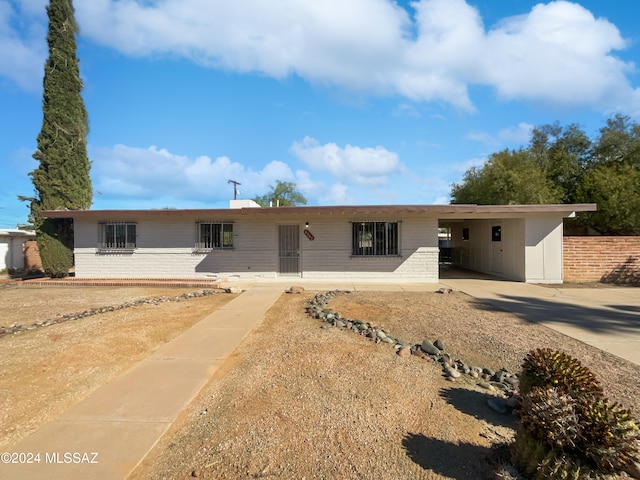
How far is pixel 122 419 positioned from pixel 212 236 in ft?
36.2

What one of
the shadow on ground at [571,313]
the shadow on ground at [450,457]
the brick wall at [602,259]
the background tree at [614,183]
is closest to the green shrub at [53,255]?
the shadow on ground at [571,313]

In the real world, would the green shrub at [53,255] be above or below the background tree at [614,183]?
below

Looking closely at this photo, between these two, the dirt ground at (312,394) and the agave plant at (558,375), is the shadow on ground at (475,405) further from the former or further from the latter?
the agave plant at (558,375)

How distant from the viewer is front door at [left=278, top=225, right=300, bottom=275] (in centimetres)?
1362

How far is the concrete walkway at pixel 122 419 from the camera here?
253 cm

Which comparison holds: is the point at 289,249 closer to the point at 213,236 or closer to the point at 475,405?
the point at 213,236

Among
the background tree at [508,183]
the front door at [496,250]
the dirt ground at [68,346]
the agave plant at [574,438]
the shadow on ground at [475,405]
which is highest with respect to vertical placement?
the background tree at [508,183]

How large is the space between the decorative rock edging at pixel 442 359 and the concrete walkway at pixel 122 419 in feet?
7.50

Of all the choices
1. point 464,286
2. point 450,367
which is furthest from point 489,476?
point 464,286

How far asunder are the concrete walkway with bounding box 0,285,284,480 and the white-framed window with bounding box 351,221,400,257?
864 centimetres

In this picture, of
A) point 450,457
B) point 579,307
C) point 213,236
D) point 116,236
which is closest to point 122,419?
point 450,457

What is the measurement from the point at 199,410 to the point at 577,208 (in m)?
13.3

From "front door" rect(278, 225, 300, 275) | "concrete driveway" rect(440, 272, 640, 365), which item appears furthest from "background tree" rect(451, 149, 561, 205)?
"front door" rect(278, 225, 300, 275)

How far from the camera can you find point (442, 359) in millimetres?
4832
